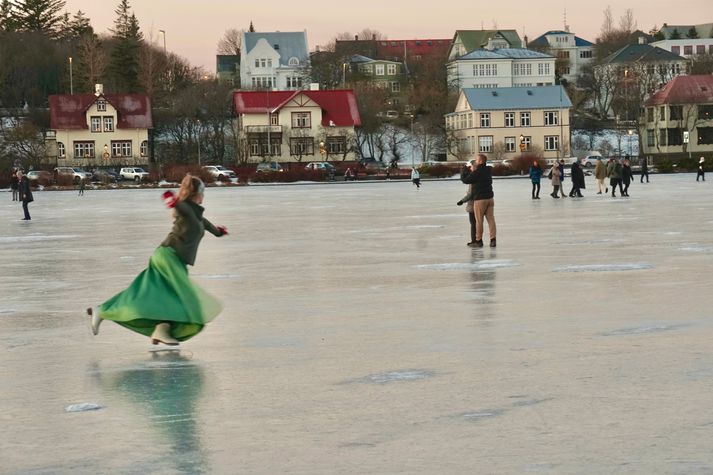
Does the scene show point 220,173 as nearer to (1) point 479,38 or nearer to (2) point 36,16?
(2) point 36,16

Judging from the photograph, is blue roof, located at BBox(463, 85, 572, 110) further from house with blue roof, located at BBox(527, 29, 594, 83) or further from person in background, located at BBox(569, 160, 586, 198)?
person in background, located at BBox(569, 160, 586, 198)

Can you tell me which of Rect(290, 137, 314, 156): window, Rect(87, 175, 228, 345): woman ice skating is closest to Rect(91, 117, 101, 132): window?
Rect(290, 137, 314, 156): window

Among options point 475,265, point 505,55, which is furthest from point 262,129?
point 475,265

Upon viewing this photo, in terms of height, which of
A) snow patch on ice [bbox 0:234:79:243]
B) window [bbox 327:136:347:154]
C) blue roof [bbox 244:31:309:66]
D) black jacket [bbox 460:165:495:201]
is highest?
blue roof [bbox 244:31:309:66]

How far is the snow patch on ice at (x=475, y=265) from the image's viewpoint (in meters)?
17.1

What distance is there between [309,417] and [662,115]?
120 metres

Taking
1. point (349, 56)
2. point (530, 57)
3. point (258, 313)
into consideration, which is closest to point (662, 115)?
point (530, 57)

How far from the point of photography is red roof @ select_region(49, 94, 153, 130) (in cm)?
11175

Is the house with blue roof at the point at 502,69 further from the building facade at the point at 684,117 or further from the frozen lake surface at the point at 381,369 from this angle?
the frozen lake surface at the point at 381,369

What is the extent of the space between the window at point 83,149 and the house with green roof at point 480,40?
7371cm

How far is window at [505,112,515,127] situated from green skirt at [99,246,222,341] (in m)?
116

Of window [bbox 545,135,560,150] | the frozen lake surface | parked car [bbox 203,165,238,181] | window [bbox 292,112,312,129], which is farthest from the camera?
window [bbox 545,135,560,150]

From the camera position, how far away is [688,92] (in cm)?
12219

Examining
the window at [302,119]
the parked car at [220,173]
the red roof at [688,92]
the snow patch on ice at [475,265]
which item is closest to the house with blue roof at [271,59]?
the window at [302,119]
